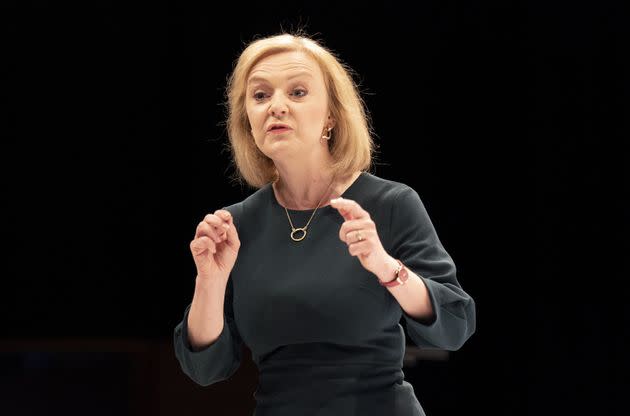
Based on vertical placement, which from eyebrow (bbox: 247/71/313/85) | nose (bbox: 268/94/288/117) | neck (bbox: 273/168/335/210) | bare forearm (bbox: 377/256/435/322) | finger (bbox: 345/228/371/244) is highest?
eyebrow (bbox: 247/71/313/85)

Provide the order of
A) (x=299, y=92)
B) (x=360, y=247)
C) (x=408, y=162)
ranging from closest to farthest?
(x=360, y=247) → (x=299, y=92) → (x=408, y=162)

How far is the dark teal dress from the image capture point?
1.19 m

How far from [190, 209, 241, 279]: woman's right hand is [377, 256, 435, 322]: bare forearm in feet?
0.78

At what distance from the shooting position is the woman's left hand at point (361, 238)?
3.62 ft

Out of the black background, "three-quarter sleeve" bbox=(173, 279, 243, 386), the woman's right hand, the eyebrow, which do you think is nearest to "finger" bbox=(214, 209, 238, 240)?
the woman's right hand

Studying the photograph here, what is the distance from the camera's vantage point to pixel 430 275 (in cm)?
122

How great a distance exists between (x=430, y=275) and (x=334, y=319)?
0.15 m

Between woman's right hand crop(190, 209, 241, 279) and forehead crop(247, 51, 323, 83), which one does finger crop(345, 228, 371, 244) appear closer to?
woman's right hand crop(190, 209, 241, 279)

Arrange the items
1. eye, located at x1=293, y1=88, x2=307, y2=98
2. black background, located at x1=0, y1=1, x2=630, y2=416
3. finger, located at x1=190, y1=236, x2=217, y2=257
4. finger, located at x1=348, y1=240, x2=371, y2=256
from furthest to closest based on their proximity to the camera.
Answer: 1. black background, located at x1=0, y1=1, x2=630, y2=416
2. eye, located at x1=293, y1=88, x2=307, y2=98
3. finger, located at x1=190, y1=236, x2=217, y2=257
4. finger, located at x1=348, y1=240, x2=371, y2=256

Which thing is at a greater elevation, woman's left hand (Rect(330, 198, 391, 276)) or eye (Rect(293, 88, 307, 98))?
eye (Rect(293, 88, 307, 98))

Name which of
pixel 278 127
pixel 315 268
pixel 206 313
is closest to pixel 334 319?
pixel 315 268

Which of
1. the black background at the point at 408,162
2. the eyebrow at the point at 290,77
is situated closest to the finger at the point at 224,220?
the eyebrow at the point at 290,77

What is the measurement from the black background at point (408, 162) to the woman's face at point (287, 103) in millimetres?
1650

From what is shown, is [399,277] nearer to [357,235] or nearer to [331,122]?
[357,235]
